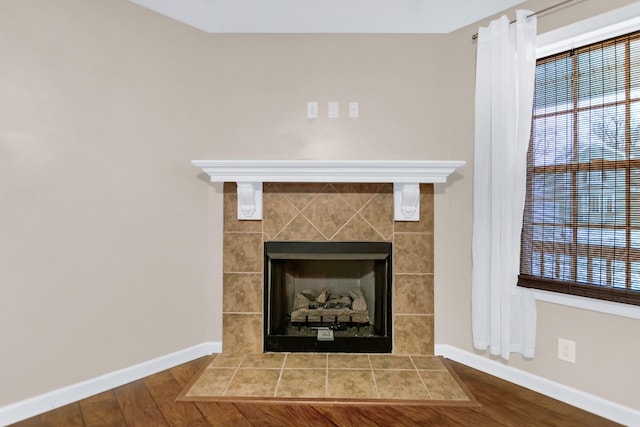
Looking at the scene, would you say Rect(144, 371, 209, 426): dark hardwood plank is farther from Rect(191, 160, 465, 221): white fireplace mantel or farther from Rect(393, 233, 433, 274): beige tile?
Rect(393, 233, 433, 274): beige tile

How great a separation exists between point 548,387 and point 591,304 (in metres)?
0.56

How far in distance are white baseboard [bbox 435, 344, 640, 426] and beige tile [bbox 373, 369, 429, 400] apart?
0.40m

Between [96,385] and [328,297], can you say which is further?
[328,297]

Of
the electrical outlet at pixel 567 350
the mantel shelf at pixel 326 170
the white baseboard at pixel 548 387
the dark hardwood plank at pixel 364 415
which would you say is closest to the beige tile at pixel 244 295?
the mantel shelf at pixel 326 170

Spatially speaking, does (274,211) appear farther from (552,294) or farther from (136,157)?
(552,294)

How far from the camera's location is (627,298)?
5.32ft

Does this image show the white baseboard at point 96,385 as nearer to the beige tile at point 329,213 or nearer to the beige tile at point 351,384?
the beige tile at point 351,384

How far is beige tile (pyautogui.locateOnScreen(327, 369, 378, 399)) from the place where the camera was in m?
1.83

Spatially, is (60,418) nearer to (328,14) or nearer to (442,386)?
(442,386)

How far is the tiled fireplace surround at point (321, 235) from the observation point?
234cm

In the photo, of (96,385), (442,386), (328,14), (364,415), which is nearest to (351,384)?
(364,415)

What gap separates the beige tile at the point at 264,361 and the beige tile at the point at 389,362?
0.64 metres

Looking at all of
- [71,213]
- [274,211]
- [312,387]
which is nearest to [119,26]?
[71,213]

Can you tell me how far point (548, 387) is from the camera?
1.87 m
